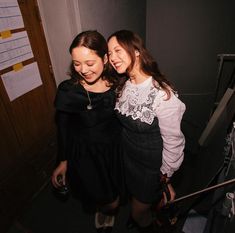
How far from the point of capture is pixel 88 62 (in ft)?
3.39

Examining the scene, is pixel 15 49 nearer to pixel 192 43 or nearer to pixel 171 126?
pixel 171 126

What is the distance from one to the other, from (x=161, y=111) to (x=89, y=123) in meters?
0.41

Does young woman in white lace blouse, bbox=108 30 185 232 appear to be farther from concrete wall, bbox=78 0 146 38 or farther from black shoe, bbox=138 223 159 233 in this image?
concrete wall, bbox=78 0 146 38

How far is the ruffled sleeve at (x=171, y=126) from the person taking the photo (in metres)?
1.03

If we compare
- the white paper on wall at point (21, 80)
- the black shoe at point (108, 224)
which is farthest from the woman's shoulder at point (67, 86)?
the black shoe at point (108, 224)

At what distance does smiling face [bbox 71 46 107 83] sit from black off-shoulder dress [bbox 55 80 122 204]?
0.13 meters

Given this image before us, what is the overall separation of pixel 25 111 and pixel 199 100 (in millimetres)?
2247

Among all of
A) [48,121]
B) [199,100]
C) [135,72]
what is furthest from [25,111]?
[199,100]

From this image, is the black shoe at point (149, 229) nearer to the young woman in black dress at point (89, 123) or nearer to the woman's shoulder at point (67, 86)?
the young woman in black dress at point (89, 123)

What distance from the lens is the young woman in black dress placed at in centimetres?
105

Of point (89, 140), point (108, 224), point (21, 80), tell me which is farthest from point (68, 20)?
point (108, 224)

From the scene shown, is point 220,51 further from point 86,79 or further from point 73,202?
point 73,202

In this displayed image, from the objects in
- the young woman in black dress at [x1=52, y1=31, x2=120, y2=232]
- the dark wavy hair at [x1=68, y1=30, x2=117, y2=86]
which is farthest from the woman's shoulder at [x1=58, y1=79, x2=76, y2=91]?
the dark wavy hair at [x1=68, y1=30, x2=117, y2=86]

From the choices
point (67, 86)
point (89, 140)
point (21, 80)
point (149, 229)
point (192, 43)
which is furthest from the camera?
point (192, 43)
